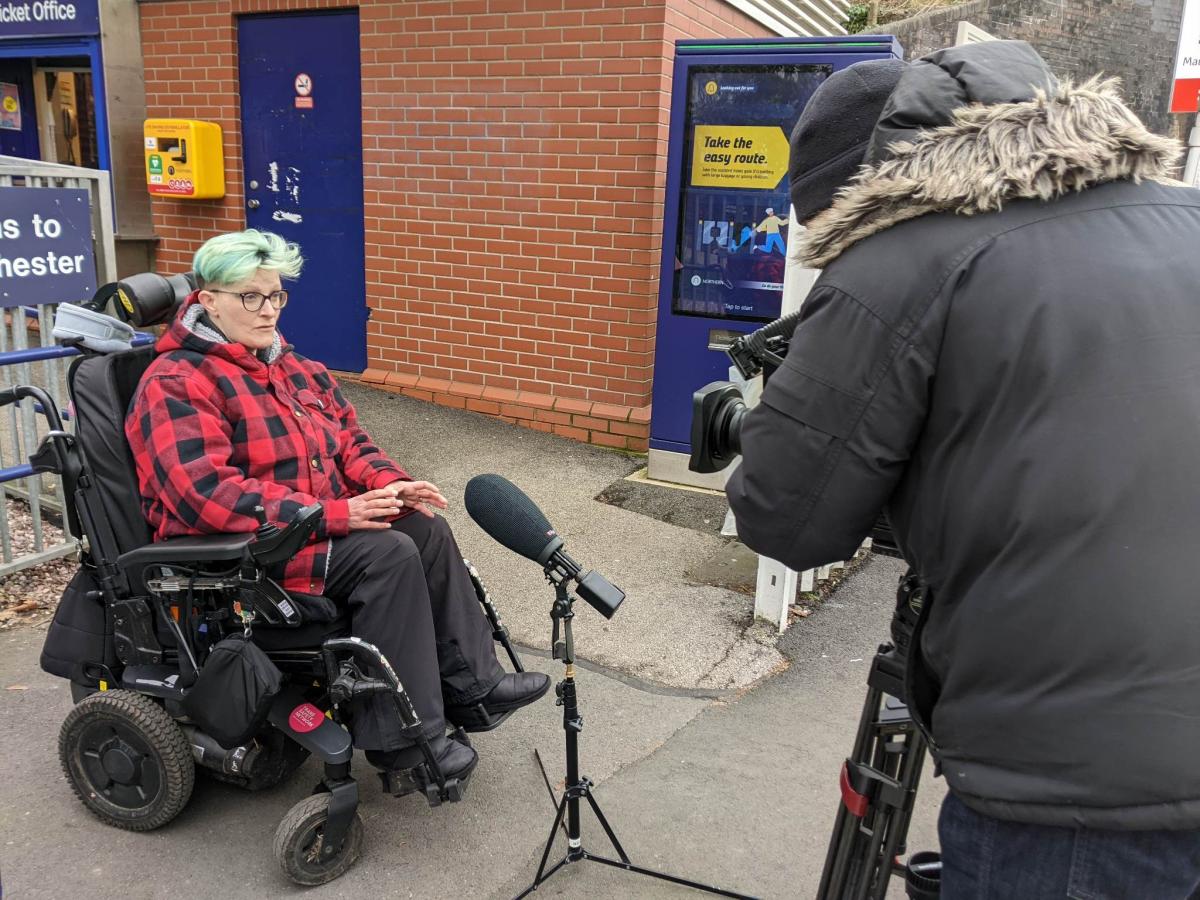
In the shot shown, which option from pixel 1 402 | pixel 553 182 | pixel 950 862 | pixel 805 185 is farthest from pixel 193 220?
pixel 950 862

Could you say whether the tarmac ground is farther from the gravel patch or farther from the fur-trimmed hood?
the fur-trimmed hood

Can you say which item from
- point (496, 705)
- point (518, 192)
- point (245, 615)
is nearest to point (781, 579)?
point (496, 705)

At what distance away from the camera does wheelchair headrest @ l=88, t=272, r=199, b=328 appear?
2961mm

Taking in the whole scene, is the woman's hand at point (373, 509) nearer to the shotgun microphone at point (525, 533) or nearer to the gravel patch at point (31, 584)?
the shotgun microphone at point (525, 533)

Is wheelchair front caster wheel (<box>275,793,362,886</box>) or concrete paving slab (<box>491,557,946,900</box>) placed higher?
wheelchair front caster wheel (<box>275,793,362,886</box>)

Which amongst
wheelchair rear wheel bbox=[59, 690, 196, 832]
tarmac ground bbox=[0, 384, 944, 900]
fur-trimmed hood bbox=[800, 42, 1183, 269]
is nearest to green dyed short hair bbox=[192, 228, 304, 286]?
wheelchair rear wheel bbox=[59, 690, 196, 832]

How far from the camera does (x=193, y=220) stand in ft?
23.7

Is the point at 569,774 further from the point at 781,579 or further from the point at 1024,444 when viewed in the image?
the point at 781,579

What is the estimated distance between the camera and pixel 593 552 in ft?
15.7

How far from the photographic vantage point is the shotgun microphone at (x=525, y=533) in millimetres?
2305

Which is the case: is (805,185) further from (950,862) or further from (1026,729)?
(950,862)

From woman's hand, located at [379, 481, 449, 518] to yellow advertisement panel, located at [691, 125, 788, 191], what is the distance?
3.02 m

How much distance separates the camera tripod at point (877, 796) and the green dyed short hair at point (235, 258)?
78.6 inches

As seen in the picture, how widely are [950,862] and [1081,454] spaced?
629mm
